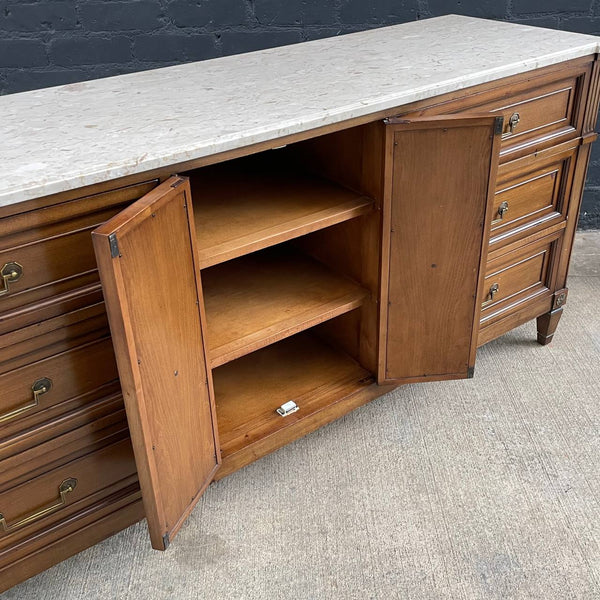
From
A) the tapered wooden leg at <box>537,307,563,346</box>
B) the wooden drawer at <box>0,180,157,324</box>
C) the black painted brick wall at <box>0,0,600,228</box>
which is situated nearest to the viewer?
the wooden drawer at <box>0,180,157,324</box>

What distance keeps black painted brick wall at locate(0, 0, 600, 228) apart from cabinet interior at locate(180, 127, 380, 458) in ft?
2.83

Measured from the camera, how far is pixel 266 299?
6.34ft

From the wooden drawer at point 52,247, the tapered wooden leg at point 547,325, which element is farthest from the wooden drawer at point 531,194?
the wooden drawer at point 52,247

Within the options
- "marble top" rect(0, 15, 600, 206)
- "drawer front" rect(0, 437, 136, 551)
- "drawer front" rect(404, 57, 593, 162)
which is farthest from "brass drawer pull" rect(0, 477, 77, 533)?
"drawer front" rect(404, 57, 593, 162)

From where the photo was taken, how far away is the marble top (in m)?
1.38

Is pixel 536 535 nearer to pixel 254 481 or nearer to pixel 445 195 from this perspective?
pixel 254 481

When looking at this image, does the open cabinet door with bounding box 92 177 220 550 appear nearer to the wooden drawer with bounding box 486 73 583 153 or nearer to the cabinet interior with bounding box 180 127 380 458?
the cabinet interior with bounding box 180 127 380 458

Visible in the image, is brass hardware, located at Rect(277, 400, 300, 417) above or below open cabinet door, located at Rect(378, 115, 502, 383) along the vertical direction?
below

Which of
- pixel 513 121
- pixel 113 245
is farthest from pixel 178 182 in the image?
pixel 513 121

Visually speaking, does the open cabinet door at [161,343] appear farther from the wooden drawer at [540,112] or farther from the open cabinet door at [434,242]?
the wooden drawer at [540,112]

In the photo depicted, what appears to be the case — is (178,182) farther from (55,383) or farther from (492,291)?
(492,291)

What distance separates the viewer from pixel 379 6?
2799 millimetres

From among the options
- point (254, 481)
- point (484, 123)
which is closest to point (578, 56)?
point (484, 123)

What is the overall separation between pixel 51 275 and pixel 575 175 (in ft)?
5.32
